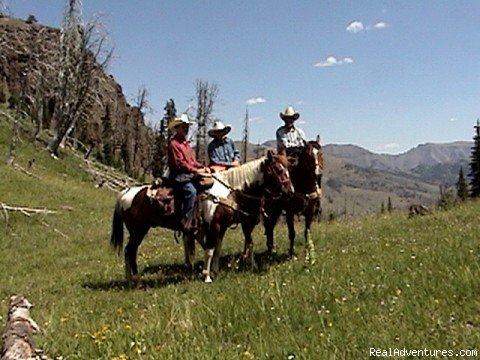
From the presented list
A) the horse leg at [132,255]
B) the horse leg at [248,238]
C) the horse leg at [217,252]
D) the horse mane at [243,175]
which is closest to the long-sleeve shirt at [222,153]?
the horse mane at [243,175]

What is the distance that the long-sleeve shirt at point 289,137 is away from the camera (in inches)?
494

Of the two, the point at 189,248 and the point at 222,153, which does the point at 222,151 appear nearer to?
the point at 222,153

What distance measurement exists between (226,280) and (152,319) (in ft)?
10.5

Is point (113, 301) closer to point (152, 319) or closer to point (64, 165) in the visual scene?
point (152, 319)

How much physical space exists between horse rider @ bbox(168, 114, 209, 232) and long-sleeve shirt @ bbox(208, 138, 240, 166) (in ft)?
5.21

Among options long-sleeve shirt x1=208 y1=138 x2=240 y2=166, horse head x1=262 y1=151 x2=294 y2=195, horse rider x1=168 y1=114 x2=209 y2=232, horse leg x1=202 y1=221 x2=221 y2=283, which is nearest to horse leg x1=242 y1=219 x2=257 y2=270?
horse leg x1=202 y1=221 x2=221 y2=283

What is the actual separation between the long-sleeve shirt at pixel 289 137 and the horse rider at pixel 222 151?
3.58ft

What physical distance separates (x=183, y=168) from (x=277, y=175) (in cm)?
197

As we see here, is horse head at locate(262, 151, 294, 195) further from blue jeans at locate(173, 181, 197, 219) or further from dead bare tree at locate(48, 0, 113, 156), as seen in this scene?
dead bare tree at locate(48, 0, 113, 156)

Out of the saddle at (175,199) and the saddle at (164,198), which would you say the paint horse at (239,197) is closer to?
the saddle at (175,199)

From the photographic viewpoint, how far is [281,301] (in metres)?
7.04

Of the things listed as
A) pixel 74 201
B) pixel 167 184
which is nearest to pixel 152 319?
pixel 167 184

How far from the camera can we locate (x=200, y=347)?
5879mm

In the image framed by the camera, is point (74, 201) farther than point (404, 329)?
Yes
